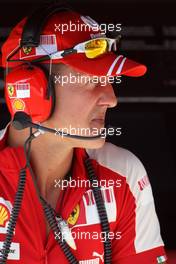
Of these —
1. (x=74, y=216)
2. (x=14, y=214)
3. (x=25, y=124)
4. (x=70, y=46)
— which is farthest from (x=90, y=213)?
(x=70, y=46)

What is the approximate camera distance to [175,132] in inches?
137

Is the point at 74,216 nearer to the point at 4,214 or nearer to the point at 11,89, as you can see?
the point at 4,214

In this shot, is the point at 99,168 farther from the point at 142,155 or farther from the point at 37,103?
the point at 142,155

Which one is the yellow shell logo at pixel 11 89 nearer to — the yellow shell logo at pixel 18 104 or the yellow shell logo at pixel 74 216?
the yellow shell logo at pixel 18 104

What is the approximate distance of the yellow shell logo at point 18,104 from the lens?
169cm

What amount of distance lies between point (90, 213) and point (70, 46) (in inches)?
18.5

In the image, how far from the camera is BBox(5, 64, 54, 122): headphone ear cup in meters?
1.66

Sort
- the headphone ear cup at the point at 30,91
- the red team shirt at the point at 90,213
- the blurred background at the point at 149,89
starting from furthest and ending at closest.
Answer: the blurred background at the point at 149,89
the red team shirt at the point at 90,213
the headphone ear cup at the point at 30,91

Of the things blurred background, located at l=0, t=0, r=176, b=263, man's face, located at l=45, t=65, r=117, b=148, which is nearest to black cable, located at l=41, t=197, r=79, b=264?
man's face, located at l=45, t=65, r=117, b=148

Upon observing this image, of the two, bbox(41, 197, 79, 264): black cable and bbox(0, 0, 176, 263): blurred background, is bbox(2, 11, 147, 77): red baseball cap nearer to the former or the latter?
bbox(41, 197, 79, 264): black cable

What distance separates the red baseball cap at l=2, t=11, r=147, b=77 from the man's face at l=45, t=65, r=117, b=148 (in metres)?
0.05

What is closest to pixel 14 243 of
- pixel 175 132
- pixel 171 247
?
pixel 171 247

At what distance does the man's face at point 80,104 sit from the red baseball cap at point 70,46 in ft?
0.15

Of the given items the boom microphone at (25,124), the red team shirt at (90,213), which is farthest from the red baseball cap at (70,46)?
the red team shirt at (90,213)
